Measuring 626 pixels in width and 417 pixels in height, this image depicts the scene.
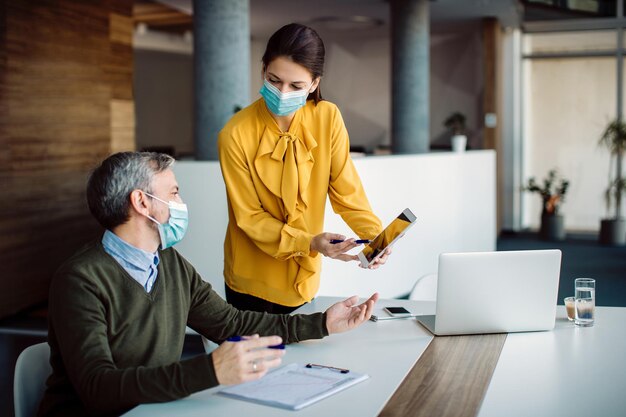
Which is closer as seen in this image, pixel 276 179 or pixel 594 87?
pixel 276 179

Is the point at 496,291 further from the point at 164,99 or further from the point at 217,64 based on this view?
the point at 164,99

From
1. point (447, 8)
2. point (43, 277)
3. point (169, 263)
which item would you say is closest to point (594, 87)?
point (447, 8)

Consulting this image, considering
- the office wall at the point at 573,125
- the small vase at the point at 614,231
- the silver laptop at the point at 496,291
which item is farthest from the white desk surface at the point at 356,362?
the office wall at the point at 573,125

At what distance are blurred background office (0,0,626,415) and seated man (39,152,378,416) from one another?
8.79ft

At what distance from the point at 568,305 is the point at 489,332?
14.7 inches

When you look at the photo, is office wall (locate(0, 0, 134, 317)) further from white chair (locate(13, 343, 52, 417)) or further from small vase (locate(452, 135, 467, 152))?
white chair (locate(13, 343, 52, 417))

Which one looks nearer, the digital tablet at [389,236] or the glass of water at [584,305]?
the digital tablet at [389,236]

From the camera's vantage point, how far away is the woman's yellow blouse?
2611 millimetres

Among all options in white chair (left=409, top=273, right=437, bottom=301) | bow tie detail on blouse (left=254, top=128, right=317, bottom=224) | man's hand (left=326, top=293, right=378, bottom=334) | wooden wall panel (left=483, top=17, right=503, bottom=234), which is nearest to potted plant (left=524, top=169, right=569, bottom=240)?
wooden wall panel (left=483, top=17, right=503, bottom=234)

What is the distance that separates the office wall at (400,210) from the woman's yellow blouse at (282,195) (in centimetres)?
214

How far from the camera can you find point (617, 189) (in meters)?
10.6

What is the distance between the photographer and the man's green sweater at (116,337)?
5.74 feet

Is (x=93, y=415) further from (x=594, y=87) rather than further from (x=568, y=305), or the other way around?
(x=594, y=87)

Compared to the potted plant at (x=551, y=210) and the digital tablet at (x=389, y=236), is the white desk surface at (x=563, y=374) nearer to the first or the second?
the digital tablet at (x=389, y=236)
